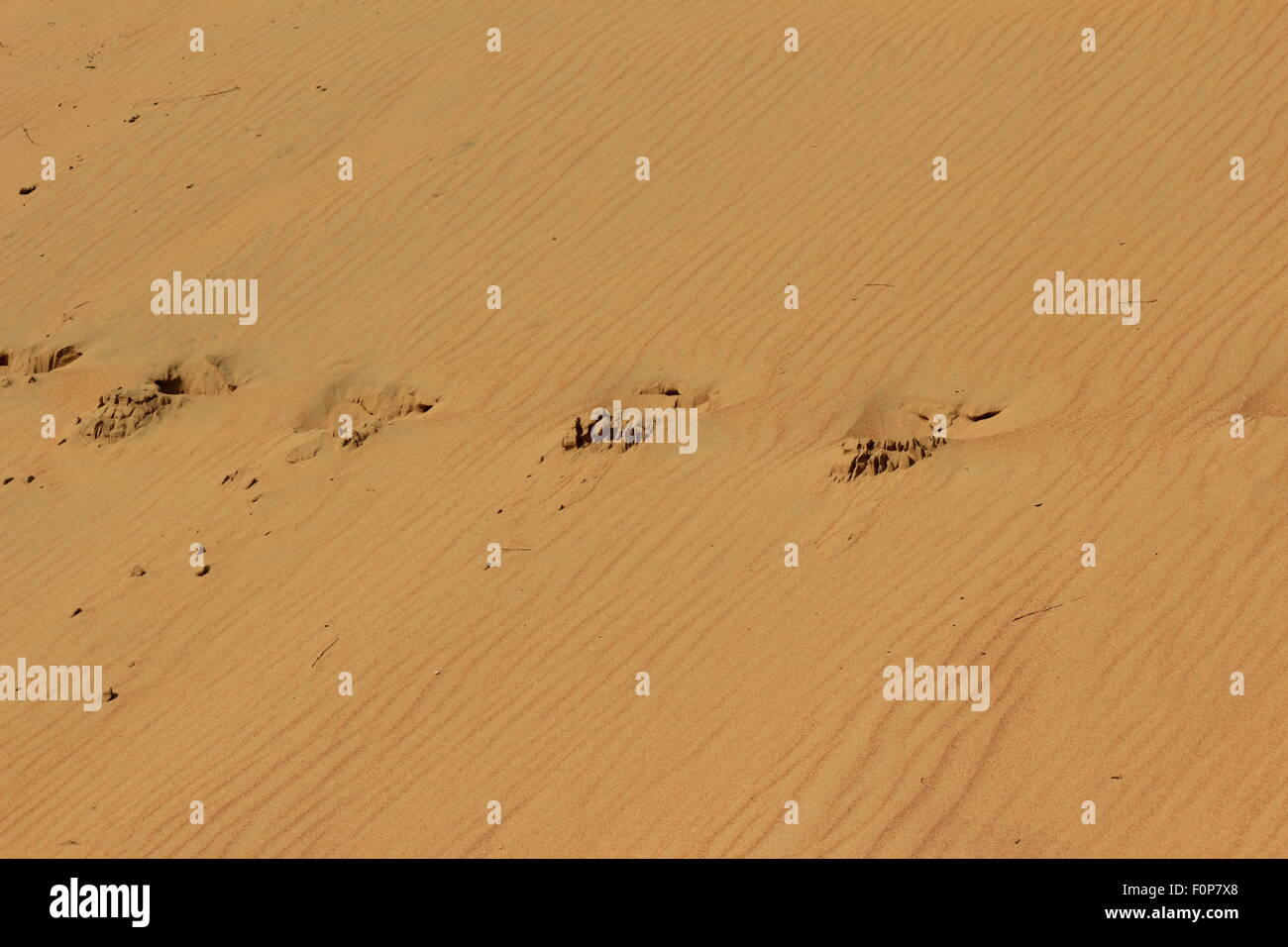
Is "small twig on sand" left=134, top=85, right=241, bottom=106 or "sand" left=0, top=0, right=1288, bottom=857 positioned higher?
"small twig on sand" left=134, top=85, right=241, bottom=106

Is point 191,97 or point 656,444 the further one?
point 191,97

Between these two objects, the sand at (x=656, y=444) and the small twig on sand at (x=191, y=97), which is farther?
the small twig on sand at (x=191, y=97)

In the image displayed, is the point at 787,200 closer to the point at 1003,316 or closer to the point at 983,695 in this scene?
the point at 1003,316

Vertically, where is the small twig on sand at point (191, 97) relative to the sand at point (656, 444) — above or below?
above

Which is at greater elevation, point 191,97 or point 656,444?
point 191,97

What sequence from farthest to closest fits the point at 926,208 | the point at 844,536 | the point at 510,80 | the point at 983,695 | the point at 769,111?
the point at 510,80 < the point at 769,111 < the point at 926,208 < the point at 844,536 < the point at 983,695

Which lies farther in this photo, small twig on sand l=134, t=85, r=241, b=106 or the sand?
small twig on sand l=134, t=85, r=241, b=106

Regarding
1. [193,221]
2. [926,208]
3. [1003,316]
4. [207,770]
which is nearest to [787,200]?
[926,208]

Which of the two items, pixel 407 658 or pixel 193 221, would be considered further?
pixel 193 221
